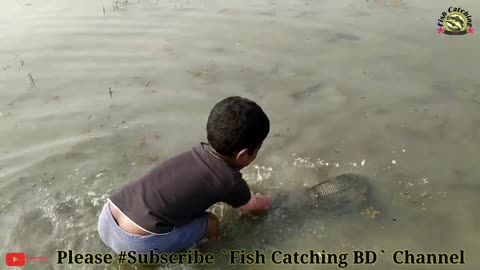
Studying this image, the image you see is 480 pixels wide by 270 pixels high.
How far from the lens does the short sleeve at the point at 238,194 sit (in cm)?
278

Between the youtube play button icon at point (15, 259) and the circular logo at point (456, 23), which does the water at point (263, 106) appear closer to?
the youtube play button icon at point (15, 259)

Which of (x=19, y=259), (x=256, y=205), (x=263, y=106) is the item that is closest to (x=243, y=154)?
(x=256, y=205)

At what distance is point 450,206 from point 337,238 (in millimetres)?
1009

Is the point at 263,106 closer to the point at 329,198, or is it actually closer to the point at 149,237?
the point at 329,198

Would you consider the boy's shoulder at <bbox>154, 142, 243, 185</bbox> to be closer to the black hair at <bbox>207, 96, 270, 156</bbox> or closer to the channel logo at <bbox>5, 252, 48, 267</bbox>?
the black hair at <bbox>207, 96, 270, 156</bbox>

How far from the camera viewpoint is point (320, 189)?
366 cm

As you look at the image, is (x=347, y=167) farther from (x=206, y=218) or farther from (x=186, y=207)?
(x=186, y=207)

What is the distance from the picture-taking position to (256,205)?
3.34 m

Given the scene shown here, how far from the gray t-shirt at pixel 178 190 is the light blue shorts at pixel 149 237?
0.33 feet

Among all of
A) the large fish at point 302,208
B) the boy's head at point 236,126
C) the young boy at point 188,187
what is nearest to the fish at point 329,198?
the large fish at point 302,208

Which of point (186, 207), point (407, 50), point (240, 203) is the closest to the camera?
point (186, 207)

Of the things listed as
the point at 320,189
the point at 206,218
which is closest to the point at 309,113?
the point at 320,189

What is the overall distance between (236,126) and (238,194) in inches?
→ 20.2

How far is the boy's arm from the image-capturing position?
3.31m
